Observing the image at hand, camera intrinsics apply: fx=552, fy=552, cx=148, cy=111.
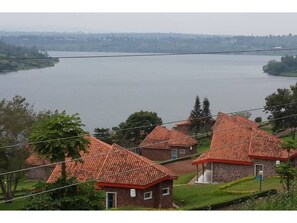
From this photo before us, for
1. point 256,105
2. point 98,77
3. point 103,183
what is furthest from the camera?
point 98,77

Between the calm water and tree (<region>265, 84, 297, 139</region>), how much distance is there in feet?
35.7

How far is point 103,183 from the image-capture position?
493 inches

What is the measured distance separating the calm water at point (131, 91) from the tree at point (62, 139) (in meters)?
23.0

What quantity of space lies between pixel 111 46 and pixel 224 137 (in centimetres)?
4084

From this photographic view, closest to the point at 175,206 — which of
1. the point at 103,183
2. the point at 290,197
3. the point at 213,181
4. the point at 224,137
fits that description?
the point at 103,183

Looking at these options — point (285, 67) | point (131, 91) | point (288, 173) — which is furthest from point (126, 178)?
point (285, 67)

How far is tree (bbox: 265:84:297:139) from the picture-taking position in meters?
26.1

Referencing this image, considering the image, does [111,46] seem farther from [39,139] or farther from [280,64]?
[39,139]

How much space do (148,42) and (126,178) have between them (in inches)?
1668

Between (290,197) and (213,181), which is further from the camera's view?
(213,181)

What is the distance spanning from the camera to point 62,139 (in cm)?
935

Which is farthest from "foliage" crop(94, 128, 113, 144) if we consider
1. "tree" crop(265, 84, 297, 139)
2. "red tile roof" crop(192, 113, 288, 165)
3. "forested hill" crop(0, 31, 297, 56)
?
"forested hill" crop(0, 31, 297, 56)

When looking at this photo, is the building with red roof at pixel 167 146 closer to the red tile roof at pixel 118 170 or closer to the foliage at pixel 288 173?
the red tile roof at pixel 118 170

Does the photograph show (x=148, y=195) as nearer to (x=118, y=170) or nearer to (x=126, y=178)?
(x=126, y=178)
